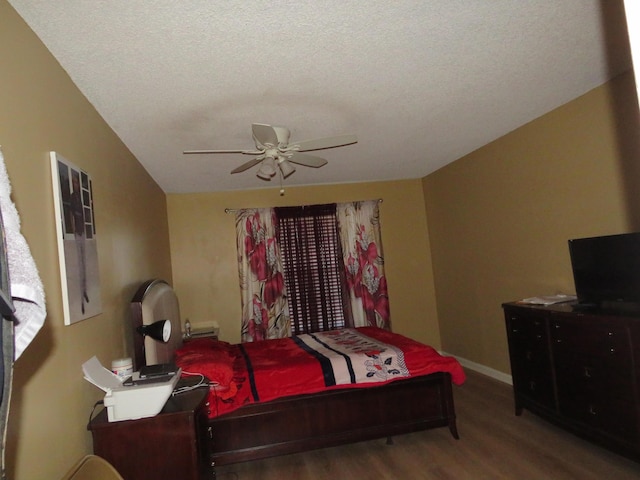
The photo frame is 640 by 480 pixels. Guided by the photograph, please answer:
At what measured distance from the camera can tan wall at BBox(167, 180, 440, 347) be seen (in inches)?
205

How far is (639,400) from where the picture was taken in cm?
241

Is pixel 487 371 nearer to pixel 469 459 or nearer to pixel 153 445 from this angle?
pixel 469 459

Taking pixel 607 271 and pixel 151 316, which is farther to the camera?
pixel 607 271

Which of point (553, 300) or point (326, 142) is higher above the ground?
point (326, 142)

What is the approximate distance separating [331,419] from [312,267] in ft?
8.33

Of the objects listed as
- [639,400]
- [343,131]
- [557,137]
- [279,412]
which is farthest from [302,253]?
[639,400]

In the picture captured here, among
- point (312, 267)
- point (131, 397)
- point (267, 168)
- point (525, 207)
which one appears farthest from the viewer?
point (312, 267)

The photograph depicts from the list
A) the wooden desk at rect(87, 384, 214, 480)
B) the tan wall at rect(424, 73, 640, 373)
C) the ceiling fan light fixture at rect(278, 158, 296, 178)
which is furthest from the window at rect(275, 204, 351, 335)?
the wooden desk at rect(87, 384, 214, 480)

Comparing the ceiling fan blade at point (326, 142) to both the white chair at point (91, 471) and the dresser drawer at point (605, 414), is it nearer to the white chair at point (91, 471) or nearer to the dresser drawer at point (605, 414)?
the white chair at point (91, 471)

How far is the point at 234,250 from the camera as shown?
5.32 m

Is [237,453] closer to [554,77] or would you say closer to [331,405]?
[331,405]

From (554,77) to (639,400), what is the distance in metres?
2.08

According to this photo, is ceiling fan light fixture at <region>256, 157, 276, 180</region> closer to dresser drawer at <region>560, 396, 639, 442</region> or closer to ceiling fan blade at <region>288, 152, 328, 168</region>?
ceiling fan blade at <region>288, 152, 328, 168</region>

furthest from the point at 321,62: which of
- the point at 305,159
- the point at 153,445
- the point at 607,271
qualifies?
the point at 607,271
